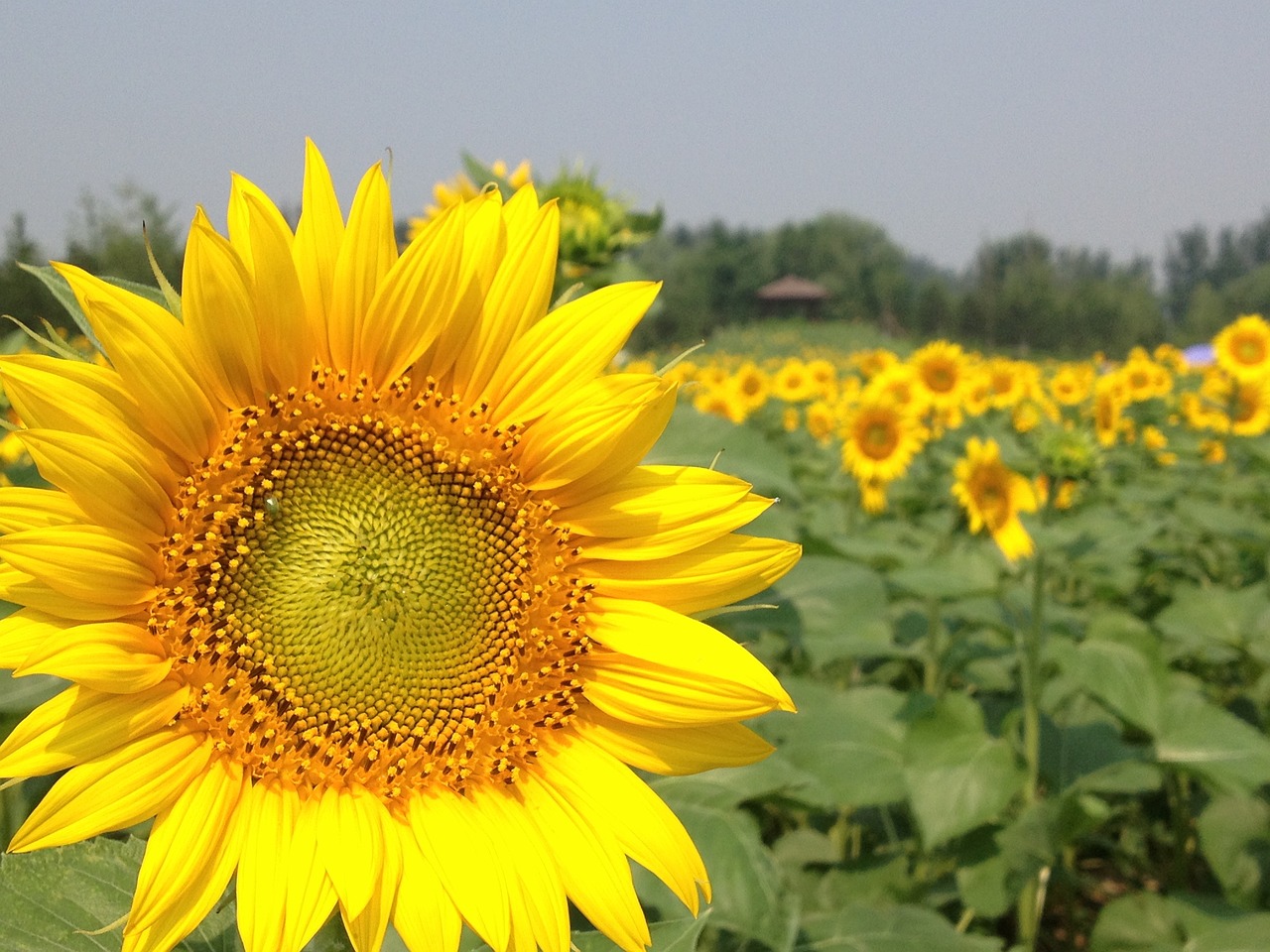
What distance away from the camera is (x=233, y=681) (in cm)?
122

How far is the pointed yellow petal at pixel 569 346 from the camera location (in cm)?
127

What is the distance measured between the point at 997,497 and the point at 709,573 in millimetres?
3884

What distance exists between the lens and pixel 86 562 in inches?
41.9

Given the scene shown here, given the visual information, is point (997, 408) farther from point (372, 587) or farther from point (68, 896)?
point (68, 896)

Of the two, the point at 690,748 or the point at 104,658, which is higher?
the point at 104,658

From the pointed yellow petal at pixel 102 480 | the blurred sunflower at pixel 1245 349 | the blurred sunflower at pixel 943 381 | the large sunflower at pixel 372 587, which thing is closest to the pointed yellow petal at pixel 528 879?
the large sunflower at pixel 372 587

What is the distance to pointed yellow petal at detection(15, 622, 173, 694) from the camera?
3.27 ft

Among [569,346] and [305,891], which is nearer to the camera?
[305,891]

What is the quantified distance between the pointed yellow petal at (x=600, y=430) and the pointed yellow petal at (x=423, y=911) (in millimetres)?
511

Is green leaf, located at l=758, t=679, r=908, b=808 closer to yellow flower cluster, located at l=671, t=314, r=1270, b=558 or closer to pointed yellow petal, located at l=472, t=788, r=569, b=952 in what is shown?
yellow flower cluster, located at l=671, t=314, r=1270, b=558

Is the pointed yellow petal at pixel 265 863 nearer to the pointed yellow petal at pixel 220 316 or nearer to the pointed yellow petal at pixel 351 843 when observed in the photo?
the pointed yellow petal at pixel 351 843

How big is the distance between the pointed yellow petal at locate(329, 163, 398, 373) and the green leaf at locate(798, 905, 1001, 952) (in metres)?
1.77

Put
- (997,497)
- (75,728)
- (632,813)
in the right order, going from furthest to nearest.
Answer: (997,497), (632,813), (75,728)

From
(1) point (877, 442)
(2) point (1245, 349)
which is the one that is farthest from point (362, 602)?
(2) point (1245, 349)
